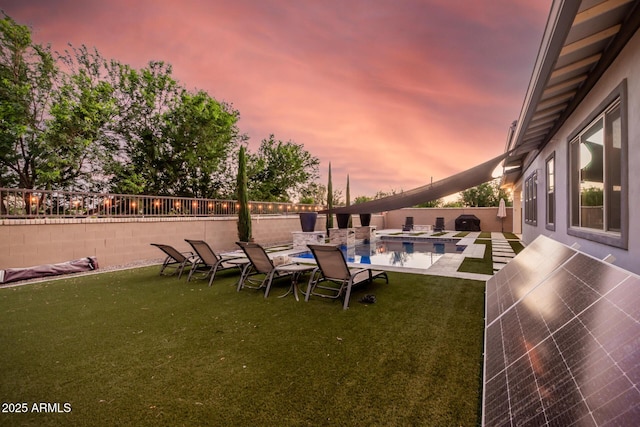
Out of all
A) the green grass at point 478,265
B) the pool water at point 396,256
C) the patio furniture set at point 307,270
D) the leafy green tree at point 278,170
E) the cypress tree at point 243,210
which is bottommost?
the pool water at point 396,256

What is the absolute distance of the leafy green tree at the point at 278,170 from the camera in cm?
1855

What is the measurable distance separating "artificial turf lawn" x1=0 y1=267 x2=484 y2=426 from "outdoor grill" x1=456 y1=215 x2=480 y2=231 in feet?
55.3

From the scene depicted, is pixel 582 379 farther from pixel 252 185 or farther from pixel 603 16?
pixel 252 185

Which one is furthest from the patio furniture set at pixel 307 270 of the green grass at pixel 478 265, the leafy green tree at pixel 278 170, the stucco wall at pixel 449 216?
the stucco wall at pixel 449 216

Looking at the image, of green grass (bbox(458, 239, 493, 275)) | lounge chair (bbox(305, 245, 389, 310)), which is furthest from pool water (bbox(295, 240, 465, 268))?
lounge chair (bbox(305, 245, 389, 310))

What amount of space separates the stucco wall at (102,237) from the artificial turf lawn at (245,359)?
2268mm

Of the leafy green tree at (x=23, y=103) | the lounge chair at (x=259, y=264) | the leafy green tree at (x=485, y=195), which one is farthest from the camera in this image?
the leafy green tree at (x=485, y=195)

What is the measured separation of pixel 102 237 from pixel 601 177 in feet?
32.6

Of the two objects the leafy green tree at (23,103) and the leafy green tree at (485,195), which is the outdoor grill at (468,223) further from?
the leafy green tree at (23,103)

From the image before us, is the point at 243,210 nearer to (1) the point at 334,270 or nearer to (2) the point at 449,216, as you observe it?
(1) the point at 334,270

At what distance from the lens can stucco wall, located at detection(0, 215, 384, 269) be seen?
5957mm

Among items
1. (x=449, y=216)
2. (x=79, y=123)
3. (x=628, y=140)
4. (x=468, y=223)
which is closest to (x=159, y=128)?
(x=79, y=123)

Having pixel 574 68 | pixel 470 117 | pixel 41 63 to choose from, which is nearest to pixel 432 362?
pixel 574 68

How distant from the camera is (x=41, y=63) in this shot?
10570 millimetres
